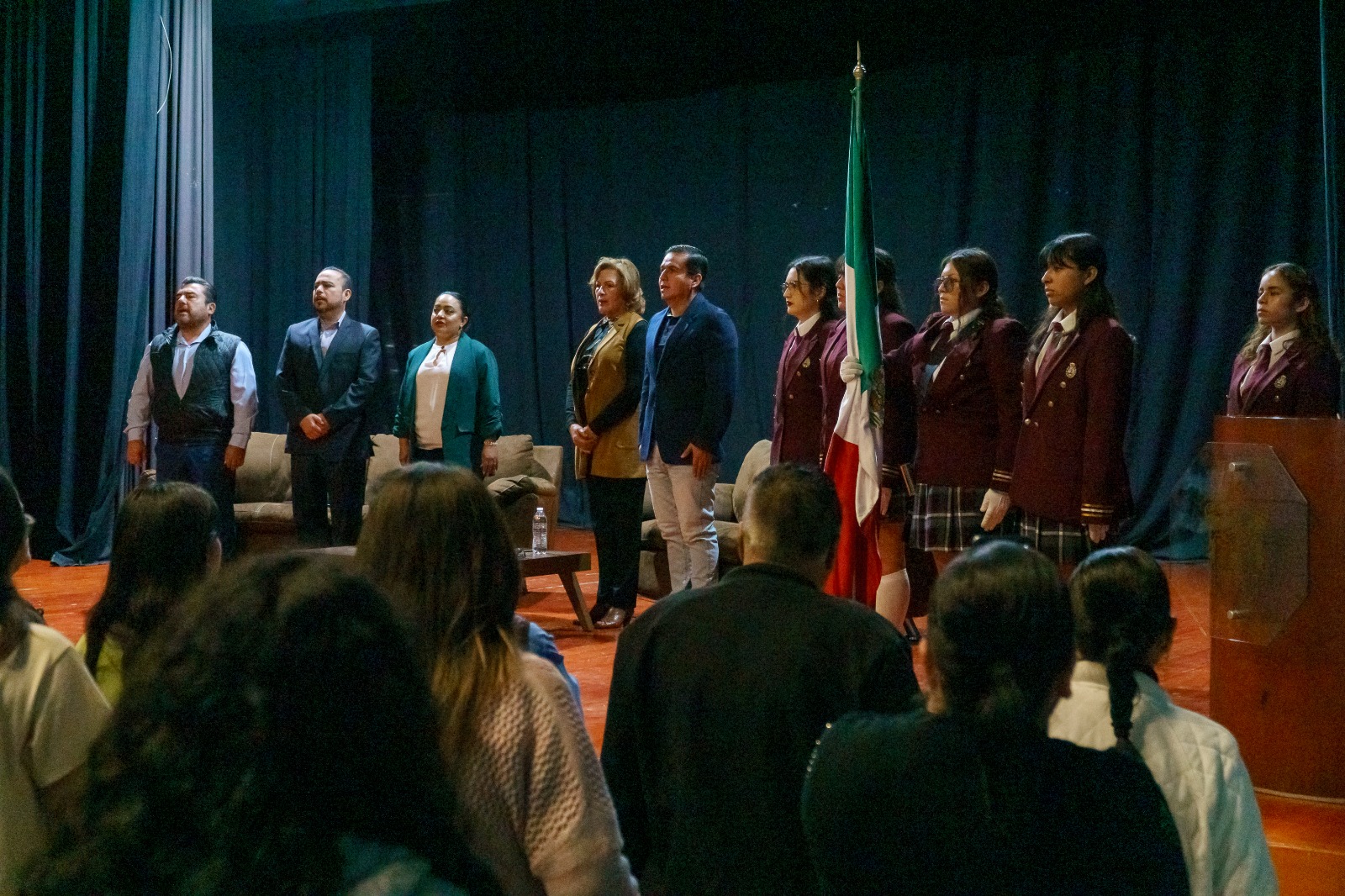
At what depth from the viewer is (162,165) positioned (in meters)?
7.19

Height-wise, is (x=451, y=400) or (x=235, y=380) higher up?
(x=235, y=380)

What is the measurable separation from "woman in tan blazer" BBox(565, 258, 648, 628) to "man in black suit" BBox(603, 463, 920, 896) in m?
3.60

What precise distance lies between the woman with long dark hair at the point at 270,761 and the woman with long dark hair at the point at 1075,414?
9.39 ft

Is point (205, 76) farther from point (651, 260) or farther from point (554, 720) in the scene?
point (554, 720)

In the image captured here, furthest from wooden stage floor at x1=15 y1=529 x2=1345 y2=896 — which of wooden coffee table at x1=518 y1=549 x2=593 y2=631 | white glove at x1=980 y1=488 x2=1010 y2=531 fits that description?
white glove at x1=980 y1=488 x2=1010 y2=531

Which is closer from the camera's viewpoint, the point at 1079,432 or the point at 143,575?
the point at 143,575

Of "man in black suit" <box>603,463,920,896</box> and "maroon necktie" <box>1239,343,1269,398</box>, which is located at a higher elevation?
"maroon necktie" <box>1239,343,1269,398</box>

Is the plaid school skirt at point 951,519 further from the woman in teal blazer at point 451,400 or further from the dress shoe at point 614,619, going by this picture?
the woman in teal blazer at point 451,400

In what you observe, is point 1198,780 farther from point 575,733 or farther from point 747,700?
point 575,733

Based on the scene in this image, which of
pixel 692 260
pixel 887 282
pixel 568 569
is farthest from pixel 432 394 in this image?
pixel 887 282

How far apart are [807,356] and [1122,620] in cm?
290

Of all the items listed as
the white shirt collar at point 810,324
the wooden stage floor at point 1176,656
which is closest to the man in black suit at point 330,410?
the wooden stage floor at point 1176,656

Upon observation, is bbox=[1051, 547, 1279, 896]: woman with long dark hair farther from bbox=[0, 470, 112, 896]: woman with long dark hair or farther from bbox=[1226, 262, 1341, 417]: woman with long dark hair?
bbox=[1226, 262, 1341, 417]: woman with long dark hair

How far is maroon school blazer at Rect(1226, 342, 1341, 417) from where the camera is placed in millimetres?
4289
